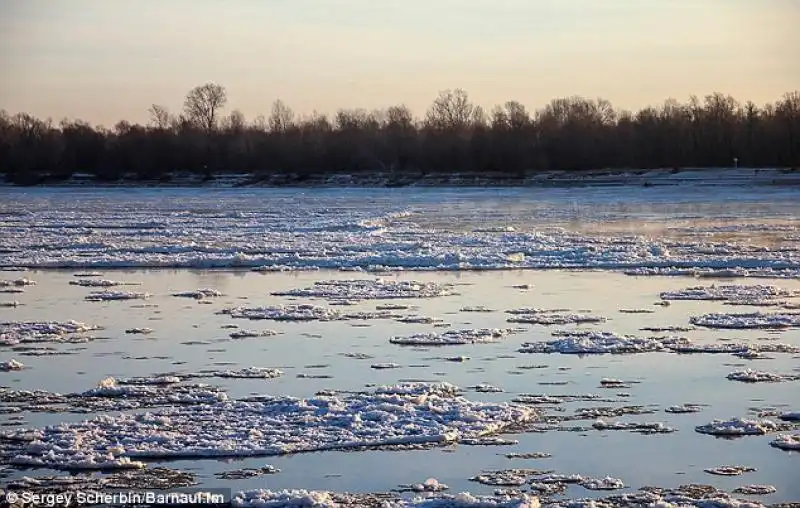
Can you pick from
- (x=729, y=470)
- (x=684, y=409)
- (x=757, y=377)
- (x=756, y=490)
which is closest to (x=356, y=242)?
(x=757, y=377)

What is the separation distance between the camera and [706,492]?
24.8 ft

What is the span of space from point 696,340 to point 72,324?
7.83m

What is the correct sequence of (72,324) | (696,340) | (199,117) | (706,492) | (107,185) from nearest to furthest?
(706,492) < (696,340) < (72,324) < (107,185) < (199,117)

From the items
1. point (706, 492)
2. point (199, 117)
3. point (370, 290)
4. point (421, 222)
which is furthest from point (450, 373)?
point (199, 117)

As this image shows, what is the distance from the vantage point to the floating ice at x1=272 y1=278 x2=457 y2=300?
17.8 meters

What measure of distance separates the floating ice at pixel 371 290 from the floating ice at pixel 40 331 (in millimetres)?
4262

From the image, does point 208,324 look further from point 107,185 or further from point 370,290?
point 107,185

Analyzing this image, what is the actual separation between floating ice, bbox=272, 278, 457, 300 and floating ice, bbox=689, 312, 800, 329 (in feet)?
15.1

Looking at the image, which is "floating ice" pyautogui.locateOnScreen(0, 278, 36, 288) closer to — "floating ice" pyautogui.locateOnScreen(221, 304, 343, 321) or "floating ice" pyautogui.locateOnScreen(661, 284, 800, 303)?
"floating ice" pyautogui.locateOnScreen(221, 304, 343, 321)

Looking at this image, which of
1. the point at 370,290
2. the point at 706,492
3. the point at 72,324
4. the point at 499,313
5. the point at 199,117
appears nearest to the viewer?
the point at 706,492

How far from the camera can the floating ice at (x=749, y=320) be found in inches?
563

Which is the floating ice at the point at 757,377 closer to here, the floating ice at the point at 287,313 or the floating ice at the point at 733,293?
the floating ice at the point at 733,293

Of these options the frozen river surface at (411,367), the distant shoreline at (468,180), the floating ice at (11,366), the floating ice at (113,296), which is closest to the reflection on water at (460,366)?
the frozen river surface at (411,367)

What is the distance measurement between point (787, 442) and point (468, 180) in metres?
67.8
